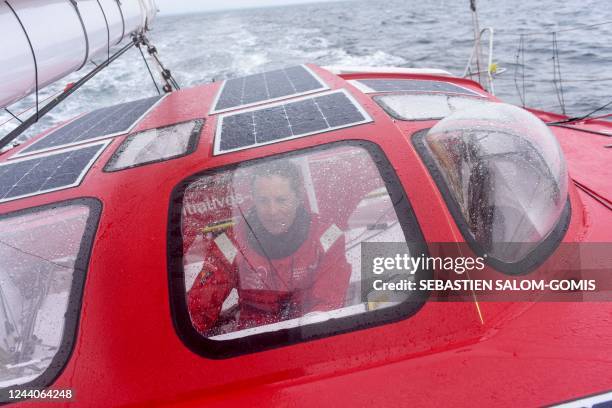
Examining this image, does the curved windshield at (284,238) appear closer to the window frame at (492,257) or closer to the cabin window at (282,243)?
the cabin window at (282,243)

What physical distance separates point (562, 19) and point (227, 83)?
1641 centimetres

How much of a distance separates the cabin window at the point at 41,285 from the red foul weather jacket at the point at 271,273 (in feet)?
1.74

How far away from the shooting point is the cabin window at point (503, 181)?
70.3 inches

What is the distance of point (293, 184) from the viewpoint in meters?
2.11

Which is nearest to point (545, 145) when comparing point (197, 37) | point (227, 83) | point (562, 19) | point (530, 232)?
point (530, 232)

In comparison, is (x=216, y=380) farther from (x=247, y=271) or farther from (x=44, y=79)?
(x=44, y=79)

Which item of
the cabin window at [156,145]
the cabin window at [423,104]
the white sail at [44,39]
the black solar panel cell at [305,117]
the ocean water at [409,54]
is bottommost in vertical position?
the ocean water at [409,54]

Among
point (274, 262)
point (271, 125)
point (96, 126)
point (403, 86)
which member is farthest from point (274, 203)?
point (96, 126)

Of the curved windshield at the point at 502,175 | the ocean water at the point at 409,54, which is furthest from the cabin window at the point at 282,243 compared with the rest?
the ocean water at the point at 409,54

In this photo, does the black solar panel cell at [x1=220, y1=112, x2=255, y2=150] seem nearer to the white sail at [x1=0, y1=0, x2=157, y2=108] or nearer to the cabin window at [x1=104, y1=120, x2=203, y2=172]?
the cabin window at [x1=104, y1=120, x2=203, y2=172]

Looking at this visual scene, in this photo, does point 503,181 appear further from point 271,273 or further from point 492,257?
point 271,273

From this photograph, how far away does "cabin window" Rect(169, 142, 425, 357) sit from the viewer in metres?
1.66

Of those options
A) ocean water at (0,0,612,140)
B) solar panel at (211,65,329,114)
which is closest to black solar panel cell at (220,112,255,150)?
solar panel at (211,65,329,114)

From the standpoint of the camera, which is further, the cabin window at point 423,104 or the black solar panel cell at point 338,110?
the cabin window at point 423,104
